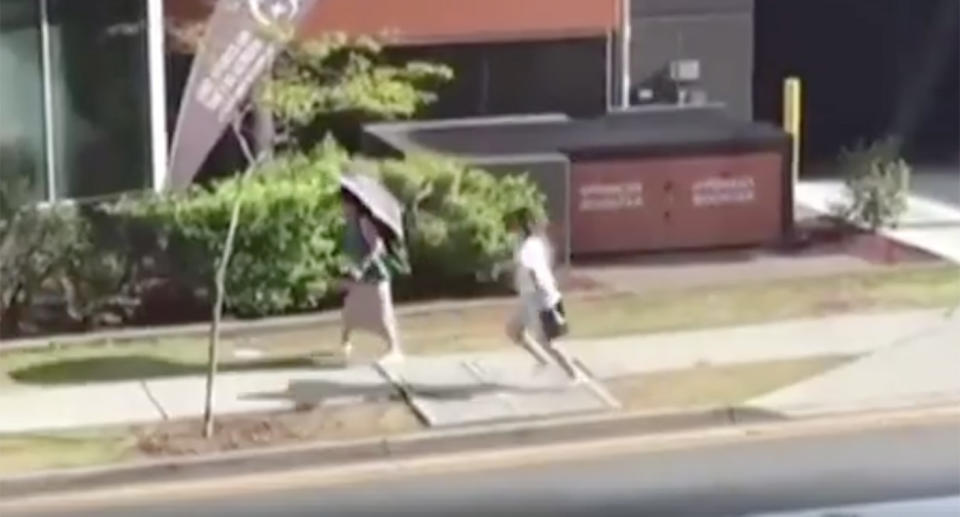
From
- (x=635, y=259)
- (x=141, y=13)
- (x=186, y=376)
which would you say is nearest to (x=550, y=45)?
(x=635, y=259)

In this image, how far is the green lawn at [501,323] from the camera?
840 centimetres

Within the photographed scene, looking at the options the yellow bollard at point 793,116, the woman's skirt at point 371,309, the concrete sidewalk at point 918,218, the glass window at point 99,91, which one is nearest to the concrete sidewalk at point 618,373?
the woman's skirt at point 371,309

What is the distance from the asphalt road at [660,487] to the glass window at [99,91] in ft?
8.59

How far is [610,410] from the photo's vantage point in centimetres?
792

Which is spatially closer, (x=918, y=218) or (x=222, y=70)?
(x=222, y=70)

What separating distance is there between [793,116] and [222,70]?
2.59 metres

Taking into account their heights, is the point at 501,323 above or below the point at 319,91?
below

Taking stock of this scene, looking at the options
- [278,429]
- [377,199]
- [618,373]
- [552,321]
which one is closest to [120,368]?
[278,429]

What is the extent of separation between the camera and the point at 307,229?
8.91 metres

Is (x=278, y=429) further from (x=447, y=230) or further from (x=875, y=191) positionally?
(x=875, y=191)

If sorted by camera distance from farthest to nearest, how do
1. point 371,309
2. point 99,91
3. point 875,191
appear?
point 875,191, point 99,91, point 371,309

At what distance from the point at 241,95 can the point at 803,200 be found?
239 centimetres

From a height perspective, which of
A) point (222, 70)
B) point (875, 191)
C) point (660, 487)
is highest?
point (222, 70)

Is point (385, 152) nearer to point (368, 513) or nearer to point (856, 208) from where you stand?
point (856, 208)
